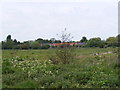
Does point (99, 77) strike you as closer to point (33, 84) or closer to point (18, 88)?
point (33, 84)

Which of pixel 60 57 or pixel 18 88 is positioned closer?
pixel 18 88

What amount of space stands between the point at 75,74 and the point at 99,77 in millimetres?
790

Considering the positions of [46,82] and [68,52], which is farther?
[68,52]

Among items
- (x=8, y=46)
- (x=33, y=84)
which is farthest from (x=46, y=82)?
(x=8, y=46)

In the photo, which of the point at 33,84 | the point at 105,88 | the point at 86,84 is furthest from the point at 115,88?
the point at 33,84

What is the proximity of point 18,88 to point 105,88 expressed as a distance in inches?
89.2

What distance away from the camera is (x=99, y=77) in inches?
264

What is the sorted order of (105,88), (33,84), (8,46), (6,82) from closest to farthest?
(105,88), (33,84), (6,82), (8,46)

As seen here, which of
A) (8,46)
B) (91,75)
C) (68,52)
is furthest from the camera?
(8,46)

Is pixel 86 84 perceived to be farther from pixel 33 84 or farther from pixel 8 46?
pixel 8 46

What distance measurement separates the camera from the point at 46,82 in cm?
625

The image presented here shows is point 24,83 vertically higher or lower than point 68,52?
lower

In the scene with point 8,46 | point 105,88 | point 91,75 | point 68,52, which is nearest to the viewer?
point 105,88

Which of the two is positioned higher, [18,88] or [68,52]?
[68,52]
